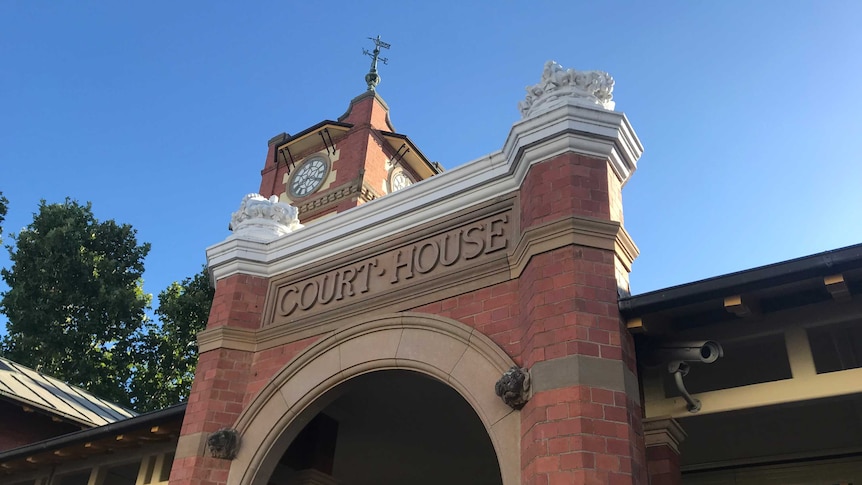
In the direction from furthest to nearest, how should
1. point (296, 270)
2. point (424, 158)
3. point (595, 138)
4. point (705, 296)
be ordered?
point (424, 158)
point (296, 270)
point (595, 138)
point (705, 296)

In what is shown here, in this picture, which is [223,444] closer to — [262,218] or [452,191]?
[262,218]

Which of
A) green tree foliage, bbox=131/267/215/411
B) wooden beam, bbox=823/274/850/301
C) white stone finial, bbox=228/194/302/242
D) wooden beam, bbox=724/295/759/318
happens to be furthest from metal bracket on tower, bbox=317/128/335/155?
wooden beam, bbox=823/274/850/301

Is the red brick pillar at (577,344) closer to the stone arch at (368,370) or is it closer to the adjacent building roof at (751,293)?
the adjacent building roof at (751,293)

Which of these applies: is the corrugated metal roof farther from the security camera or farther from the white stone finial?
the security camera

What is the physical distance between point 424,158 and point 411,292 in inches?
598

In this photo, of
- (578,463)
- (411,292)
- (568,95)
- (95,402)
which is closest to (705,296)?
(578,463)

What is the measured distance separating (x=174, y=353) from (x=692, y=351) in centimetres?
2196

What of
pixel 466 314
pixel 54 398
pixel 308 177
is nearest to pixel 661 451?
pixel 466 314

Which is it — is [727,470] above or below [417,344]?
below

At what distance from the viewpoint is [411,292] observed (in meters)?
7.89

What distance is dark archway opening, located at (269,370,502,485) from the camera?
9.02m

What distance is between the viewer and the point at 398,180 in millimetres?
21781

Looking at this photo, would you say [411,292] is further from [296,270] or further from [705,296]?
[705,296]

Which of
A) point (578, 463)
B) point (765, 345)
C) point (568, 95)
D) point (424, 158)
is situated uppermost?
point (424, 158)
